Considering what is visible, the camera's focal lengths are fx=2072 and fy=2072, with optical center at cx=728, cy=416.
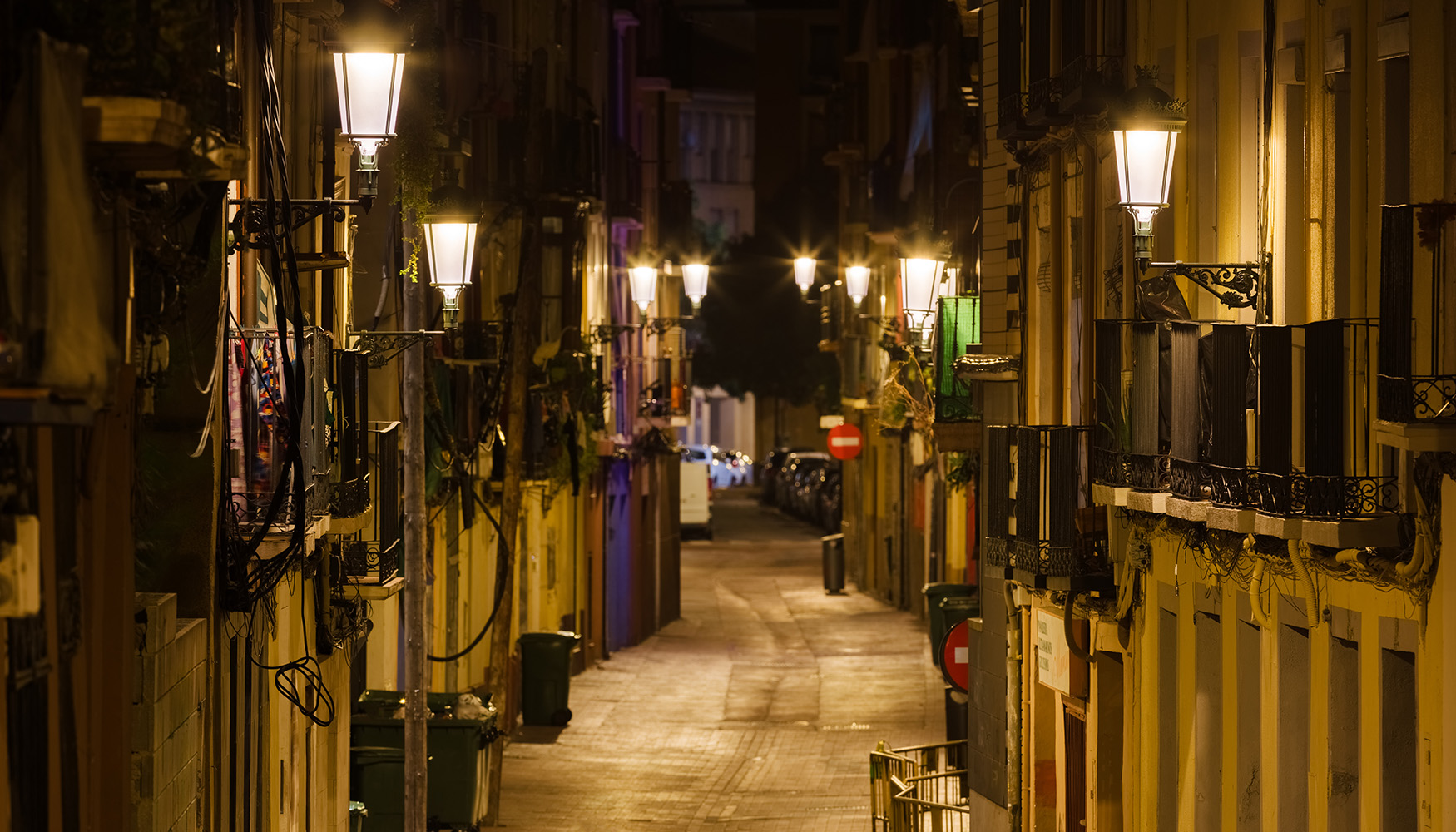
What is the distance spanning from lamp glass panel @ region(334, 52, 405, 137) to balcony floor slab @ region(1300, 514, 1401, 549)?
568cm

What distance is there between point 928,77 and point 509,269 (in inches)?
510

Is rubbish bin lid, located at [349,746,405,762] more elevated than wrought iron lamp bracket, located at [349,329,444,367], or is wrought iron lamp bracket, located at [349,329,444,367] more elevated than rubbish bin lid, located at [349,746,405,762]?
wrought iron lamp bracket, located at [349,329,444,367]

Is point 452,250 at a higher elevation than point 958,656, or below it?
higher

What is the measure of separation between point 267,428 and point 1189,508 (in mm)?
5693

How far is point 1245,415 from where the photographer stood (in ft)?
39.1

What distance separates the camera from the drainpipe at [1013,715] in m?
18.5

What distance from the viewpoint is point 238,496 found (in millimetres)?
12906

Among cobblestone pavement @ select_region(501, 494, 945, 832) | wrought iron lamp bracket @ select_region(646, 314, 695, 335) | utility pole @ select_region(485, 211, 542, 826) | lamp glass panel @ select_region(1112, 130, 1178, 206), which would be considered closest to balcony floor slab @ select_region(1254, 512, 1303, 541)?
lamp glass panel @ select_region(1112, 130, 1178, 206)

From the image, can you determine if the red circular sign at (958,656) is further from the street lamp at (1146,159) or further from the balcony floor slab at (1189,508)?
the street lamp at (1146,159)

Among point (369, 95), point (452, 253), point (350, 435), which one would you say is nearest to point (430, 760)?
point (350, 435)

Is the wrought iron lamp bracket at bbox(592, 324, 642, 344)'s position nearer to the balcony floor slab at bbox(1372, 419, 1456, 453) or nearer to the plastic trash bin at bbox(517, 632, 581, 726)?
the plastic trash bin at bbox(517, 632, 581, 726)

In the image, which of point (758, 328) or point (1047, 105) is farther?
point (758, 328)

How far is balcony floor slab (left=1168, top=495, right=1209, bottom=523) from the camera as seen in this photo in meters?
12.3

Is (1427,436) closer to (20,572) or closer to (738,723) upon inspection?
(20,572)
